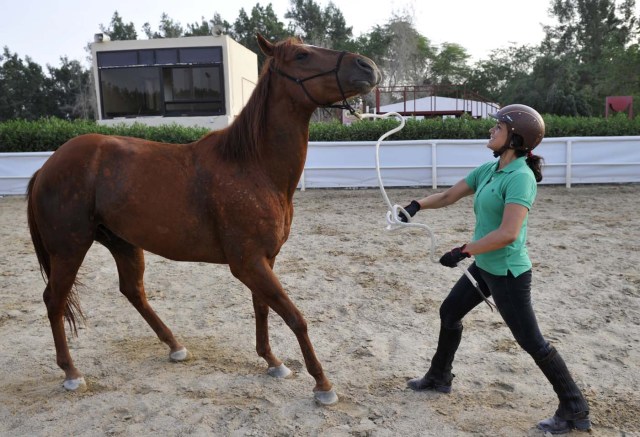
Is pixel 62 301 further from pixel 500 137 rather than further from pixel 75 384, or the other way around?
pixel 500 137

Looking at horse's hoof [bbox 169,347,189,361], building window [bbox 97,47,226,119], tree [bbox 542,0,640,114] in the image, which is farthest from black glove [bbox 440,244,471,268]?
tree [bbox 542,0,640,114]

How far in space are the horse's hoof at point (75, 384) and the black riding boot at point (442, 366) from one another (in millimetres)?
1896

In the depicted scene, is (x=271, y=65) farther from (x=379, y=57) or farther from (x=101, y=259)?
(x=379, y=57)

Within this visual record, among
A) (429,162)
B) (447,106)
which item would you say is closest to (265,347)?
(429,162)

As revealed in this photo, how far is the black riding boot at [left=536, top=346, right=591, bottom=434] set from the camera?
2.45 m

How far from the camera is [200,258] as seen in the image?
2975mm

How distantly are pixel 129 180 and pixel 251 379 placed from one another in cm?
137

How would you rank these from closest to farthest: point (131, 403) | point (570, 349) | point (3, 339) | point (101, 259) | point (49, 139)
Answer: point (131, 403) → point (570, 349) → point (3, 339) → point (101, 259) → point (49, 139)

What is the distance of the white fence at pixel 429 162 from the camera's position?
1042cm

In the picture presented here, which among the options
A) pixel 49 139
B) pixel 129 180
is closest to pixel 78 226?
pixel 129 180

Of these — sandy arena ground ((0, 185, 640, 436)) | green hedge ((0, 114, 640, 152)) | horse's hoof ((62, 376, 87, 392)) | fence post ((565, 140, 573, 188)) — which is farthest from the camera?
green hedge ((0, 114, 640, 152))

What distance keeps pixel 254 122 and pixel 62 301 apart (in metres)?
1.61

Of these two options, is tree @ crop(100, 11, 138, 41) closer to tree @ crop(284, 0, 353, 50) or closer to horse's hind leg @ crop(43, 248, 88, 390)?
tree @ crop(284, 0, 353, 50)

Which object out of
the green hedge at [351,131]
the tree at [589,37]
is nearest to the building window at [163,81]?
the green hedge at [351,131]
